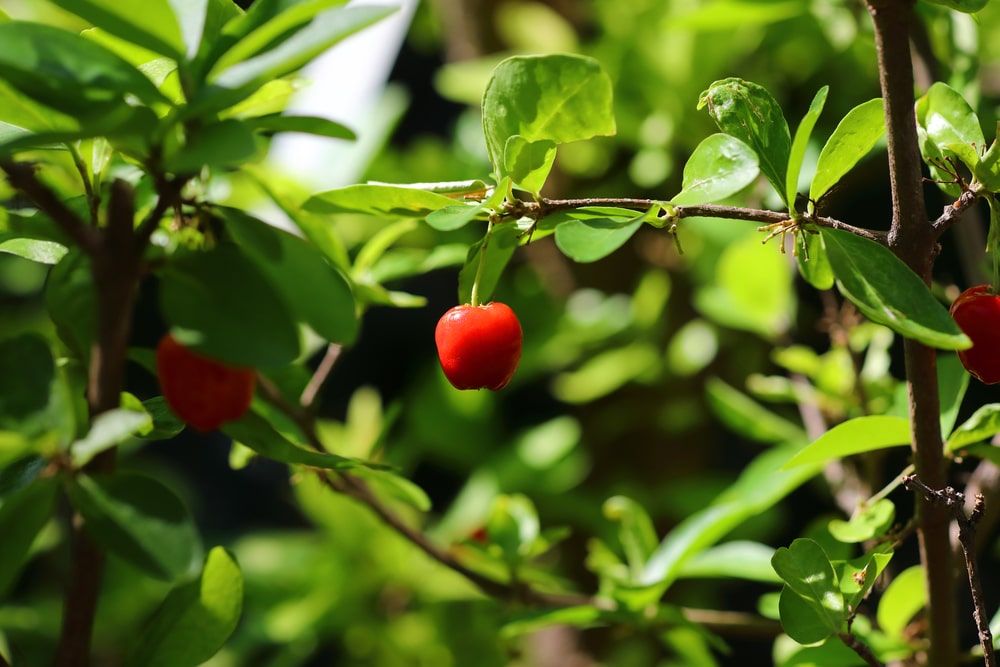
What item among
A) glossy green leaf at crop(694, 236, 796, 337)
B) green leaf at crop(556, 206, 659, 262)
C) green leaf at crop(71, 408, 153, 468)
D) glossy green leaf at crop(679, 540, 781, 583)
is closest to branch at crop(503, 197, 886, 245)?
green leaf at crop(556, 206, 659, 262)

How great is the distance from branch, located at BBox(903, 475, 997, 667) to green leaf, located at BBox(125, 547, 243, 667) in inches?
14.9

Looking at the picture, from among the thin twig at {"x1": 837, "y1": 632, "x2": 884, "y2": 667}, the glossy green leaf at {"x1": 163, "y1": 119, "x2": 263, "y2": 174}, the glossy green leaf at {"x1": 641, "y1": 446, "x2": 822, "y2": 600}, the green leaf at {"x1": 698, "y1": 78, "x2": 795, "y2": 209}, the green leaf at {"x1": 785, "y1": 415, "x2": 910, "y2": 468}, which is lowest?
the glossy green leaf at {"x1": 641, "y1": 446, "x2": 822, "y2": 600}

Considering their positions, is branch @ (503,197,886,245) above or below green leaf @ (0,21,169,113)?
below

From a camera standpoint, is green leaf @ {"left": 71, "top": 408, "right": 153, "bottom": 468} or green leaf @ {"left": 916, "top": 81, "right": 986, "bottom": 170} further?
green leaf @ {"left": 916, "top": 81, "right": 986, "bottom": 170}

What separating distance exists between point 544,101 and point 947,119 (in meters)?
0.22

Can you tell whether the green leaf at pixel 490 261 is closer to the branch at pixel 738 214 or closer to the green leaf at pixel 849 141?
the branch at pixel 738 214

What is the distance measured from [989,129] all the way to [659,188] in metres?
0.51

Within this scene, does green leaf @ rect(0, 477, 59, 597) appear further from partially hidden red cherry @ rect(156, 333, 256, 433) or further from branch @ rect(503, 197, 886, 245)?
branch @ rect(503, 197, 886, 245)

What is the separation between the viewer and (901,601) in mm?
623

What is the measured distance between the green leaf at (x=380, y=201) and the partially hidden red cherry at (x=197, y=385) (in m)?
0.11

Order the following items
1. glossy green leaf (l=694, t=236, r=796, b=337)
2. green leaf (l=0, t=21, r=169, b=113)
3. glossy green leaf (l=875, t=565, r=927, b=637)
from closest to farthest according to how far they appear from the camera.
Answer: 1. green leaf (l=0, t=21, r=169, b=113)
2. glossy green leaf (l=875, t=565, r=927, b=637)
3. glossy green leaf (l=694, t=236, r=796, b=337)

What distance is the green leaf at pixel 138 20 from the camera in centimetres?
37

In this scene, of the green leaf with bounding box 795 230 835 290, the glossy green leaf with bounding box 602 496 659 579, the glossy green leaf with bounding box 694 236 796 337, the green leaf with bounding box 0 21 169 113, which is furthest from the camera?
the glossy green leaf with bounding box 694 236 796 337

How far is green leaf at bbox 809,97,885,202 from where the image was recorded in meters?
0.45
